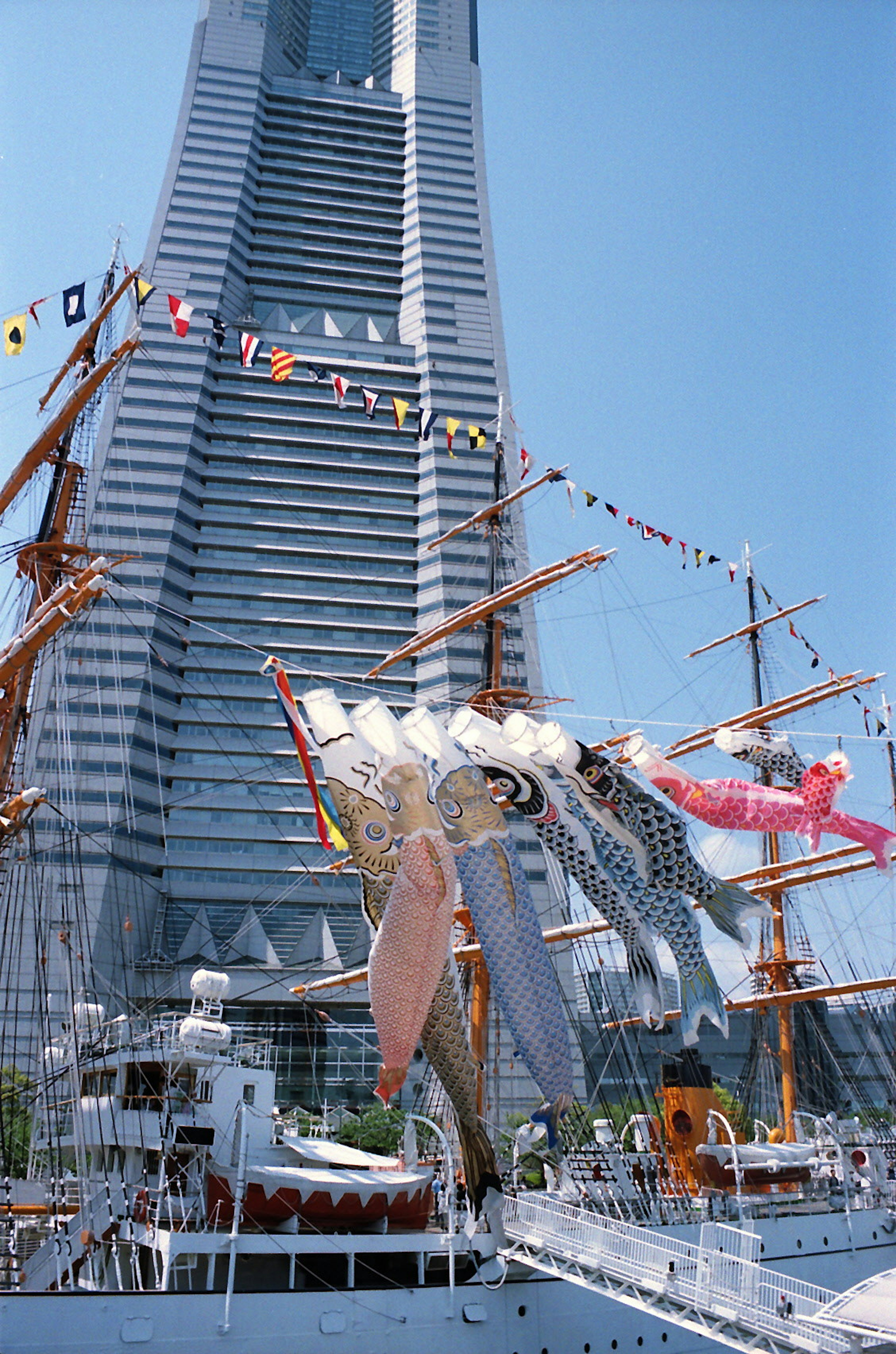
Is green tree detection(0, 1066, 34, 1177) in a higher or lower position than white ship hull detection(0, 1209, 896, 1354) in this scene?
higher

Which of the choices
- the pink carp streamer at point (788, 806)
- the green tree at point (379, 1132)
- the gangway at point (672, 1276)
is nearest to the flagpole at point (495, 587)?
the pink carp streamer at point (788, 806)

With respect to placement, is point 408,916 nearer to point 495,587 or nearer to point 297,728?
point 297,728

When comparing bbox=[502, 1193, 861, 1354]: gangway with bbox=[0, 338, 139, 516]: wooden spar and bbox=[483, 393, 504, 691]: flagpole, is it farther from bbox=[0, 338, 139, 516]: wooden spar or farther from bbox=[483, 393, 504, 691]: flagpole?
bbox=[0, 338, 139, 516]: wooden spar

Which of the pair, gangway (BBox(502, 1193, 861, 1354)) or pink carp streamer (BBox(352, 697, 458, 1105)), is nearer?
gangway (BBox(502, 1193, 861, 1354))

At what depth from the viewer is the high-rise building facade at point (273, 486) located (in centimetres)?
5747

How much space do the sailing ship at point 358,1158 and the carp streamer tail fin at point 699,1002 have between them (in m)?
0.22

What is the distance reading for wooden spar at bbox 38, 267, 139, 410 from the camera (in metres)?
24.5

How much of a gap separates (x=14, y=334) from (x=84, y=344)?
16.4ft

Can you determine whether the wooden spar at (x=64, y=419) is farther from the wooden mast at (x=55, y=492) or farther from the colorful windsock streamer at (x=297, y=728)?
the colorful windsock streamer at (x=297, y=728)

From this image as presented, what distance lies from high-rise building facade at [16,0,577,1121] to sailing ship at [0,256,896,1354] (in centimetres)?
1645

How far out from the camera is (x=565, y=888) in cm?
2795

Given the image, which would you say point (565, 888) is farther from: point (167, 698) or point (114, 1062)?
point (167, 698)

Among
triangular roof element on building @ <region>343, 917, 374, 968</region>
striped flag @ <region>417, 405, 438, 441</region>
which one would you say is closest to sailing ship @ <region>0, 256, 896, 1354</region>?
striped flag @ <region>417, 405, 438, 441</region>

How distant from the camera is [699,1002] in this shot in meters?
20.6
